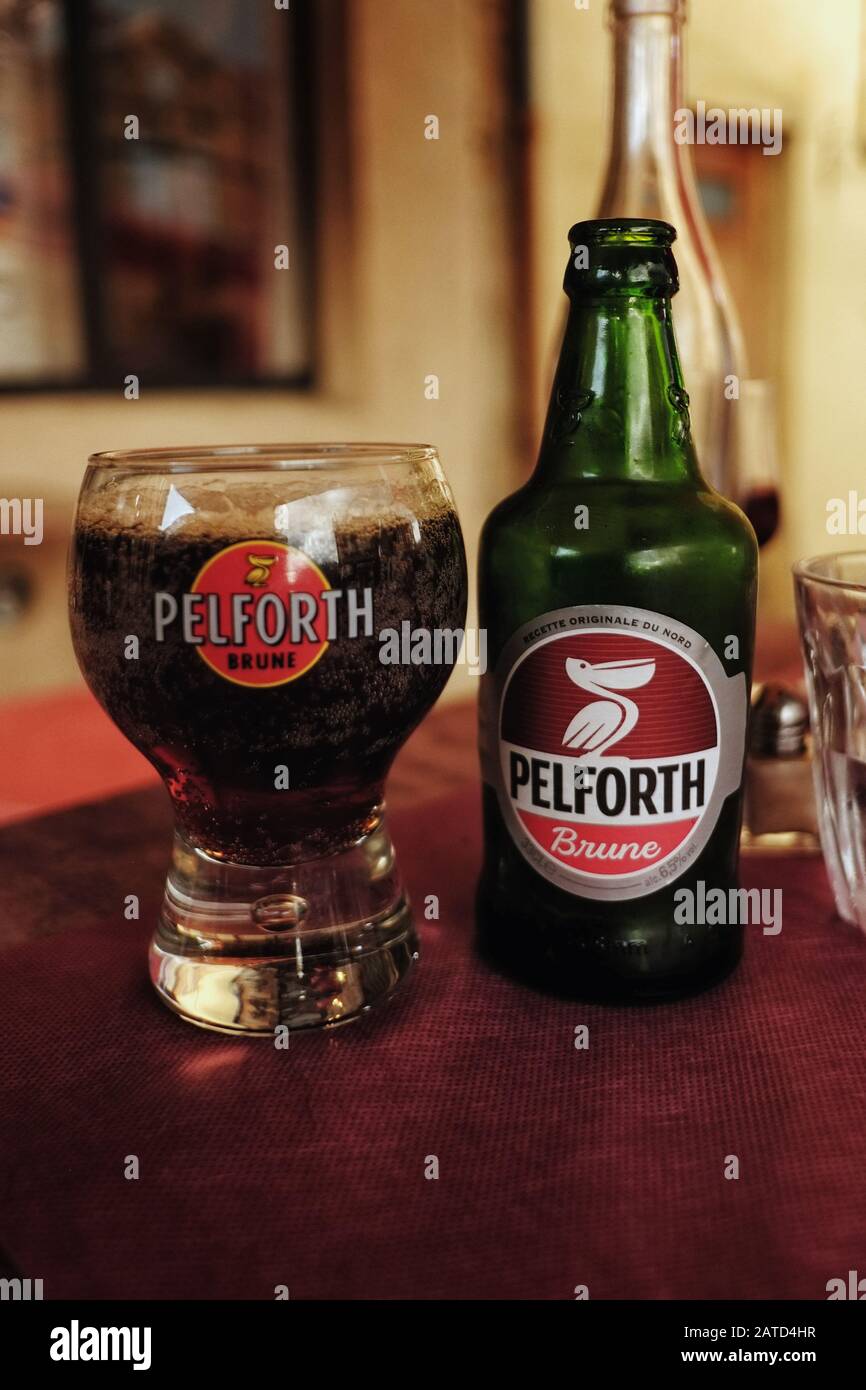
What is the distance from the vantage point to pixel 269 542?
19.4 inches

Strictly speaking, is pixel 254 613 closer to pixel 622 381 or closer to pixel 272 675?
pixel 272 675

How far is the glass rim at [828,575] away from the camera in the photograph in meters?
0.55

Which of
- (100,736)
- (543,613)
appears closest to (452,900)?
(543,613)

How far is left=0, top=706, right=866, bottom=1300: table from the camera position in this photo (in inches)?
15.6

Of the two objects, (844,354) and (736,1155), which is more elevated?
(844,354)

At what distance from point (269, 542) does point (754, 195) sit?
3.52 metres

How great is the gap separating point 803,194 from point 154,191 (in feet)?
6.38

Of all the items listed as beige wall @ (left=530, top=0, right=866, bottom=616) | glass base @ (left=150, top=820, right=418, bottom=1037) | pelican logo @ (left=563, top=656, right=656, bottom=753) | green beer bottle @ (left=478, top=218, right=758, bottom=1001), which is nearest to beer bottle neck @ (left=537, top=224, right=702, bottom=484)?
green beer bottle @ (left=478, top=218, right=758, bottom=1001)

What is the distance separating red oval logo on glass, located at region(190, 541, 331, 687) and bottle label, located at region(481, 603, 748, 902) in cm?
10

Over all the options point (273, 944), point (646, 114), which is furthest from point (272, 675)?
point (646, 114)

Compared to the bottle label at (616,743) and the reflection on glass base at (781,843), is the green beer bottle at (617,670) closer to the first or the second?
the bottle label at (616,743)

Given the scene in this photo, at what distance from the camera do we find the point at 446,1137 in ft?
1.51

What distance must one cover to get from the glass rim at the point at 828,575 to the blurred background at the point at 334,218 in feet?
7.05
